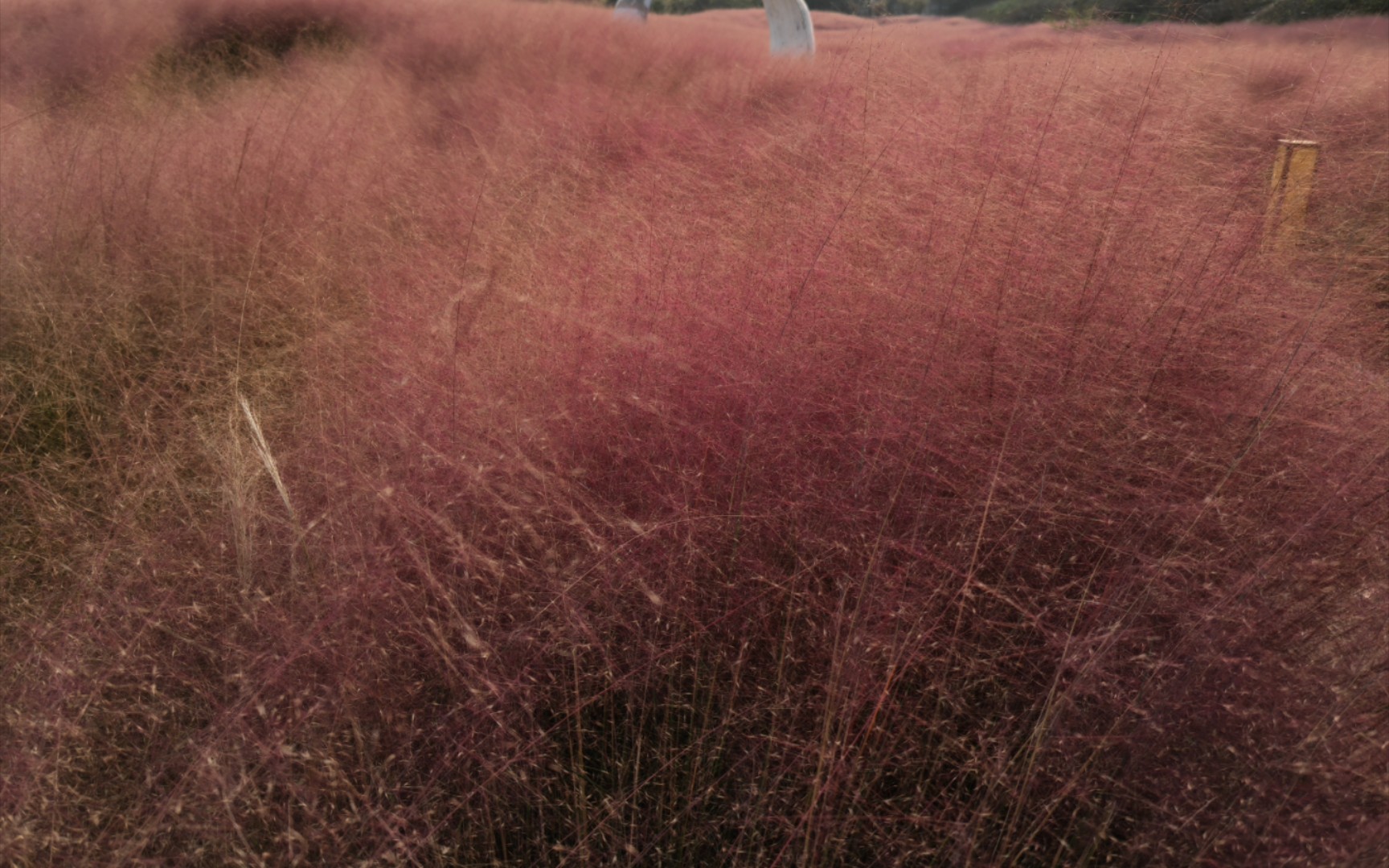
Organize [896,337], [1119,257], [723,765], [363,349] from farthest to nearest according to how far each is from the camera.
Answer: [363,349], [1119,257], [896,337], [723,765]

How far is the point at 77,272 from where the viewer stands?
8.56ft

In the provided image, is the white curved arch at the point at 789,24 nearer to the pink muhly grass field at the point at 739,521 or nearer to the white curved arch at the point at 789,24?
the white curved arch at the point at 789,24

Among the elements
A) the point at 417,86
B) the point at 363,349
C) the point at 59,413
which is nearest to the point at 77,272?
the point at 59,413

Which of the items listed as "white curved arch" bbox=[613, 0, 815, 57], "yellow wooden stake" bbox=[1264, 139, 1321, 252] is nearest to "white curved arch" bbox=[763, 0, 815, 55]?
"white curved arch" bbox=[613, 0, 815, 57]

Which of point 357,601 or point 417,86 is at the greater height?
point 417,86

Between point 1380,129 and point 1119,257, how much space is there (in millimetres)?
2197

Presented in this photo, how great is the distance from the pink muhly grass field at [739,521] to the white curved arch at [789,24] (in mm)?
4499

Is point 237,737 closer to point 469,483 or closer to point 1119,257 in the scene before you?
point 469,483

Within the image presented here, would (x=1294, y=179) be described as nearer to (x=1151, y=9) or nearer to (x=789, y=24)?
(x=1151, y=9)

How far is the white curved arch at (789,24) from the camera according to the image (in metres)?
6.97

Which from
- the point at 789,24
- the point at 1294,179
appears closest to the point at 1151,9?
the point at 1294,179

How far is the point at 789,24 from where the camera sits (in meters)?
7.12

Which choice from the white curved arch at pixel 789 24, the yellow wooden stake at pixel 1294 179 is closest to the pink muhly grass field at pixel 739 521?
the yellow wooden stake at pixel 1294 179

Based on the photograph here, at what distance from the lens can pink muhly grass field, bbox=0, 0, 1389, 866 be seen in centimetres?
127
